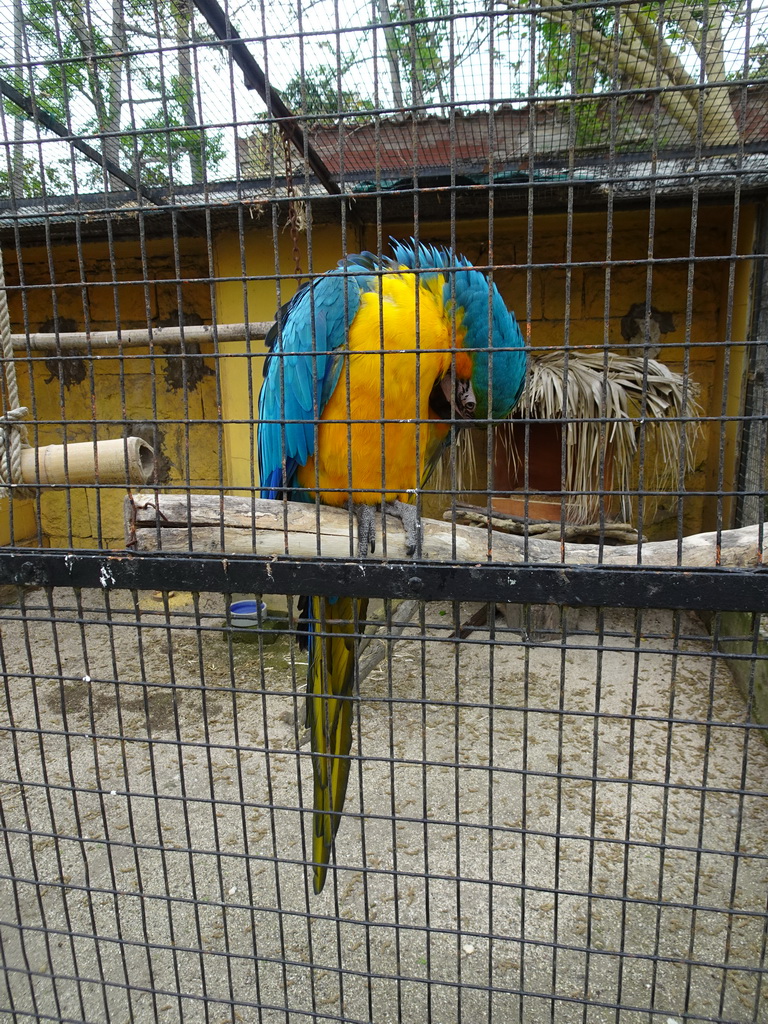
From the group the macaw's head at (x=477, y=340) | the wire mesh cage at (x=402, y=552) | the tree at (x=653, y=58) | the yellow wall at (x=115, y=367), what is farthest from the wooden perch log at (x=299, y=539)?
the yellow wall at (x=115, y=367)

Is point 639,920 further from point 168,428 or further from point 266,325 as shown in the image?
point 168,428

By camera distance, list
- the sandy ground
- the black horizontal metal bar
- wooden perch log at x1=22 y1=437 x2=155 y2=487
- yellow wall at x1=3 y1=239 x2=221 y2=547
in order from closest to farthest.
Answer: the black horizontal metal bar, the sandy ground, wooden perch log at x1=22 y1=437 x2=155 y2=487, yellow wall at x1=3 y1=239 x2=221 y2=547

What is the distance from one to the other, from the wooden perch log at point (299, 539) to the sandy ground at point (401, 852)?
18cm

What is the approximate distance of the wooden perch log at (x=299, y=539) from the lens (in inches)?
47.4

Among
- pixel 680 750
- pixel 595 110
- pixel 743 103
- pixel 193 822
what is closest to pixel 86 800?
pixel 193 822

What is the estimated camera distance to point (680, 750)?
2613 millimetres

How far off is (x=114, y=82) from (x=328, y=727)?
7.57ft

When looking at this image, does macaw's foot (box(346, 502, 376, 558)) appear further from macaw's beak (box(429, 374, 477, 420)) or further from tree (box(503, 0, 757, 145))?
tree (box(503, 0, 757, 145))

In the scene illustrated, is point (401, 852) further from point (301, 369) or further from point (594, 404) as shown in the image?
point (594, 404)

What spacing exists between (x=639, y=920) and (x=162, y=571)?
1.71 m

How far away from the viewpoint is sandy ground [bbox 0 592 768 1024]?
117cm

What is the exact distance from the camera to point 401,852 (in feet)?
7.03

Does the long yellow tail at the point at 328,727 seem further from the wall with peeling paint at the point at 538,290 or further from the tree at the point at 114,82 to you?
the wall with peeling paint at the point at 538,290

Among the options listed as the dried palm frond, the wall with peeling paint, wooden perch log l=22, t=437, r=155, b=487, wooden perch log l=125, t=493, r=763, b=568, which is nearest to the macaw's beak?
wooden perch log l=125, t=493, r=763, b=568
